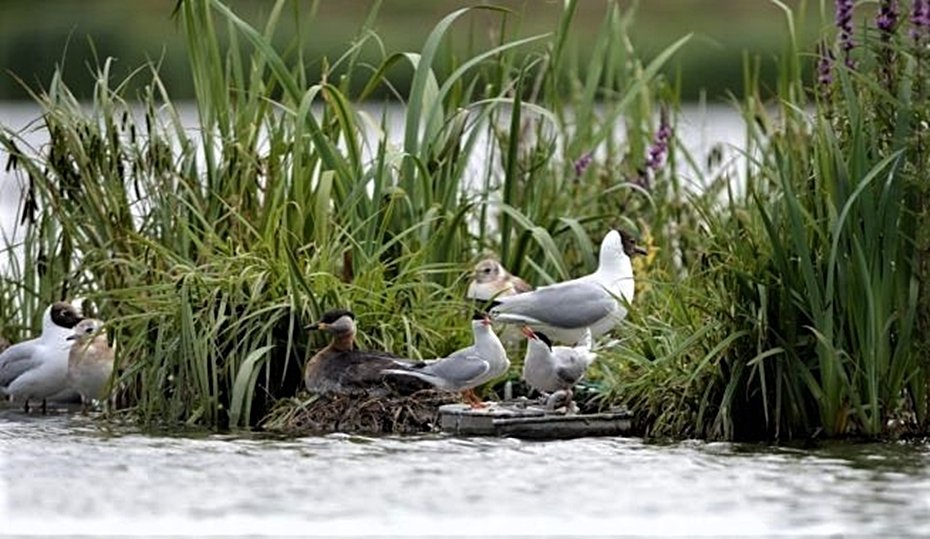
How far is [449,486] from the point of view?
7.91 meters

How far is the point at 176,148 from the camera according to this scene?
1186 centimetres

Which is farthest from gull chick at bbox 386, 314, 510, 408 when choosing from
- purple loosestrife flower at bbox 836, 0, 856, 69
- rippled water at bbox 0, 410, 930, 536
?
purple loosestrife flower at bbox 836, 0, 856, 69

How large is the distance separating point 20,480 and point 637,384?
2.50 m

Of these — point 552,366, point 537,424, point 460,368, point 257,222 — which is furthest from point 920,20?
point 257,222

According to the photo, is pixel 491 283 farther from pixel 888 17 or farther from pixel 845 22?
pixel 888 17

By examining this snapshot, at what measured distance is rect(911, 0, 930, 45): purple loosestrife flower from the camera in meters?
8.77

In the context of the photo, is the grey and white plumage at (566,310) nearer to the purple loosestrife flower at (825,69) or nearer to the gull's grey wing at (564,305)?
the gull's grey wing at (564,305)

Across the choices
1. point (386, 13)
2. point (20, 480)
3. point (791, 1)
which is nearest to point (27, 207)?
point (20, 480)

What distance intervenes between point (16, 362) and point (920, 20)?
13.7ft

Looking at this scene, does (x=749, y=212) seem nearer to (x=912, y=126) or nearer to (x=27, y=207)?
(x=912, y=126)

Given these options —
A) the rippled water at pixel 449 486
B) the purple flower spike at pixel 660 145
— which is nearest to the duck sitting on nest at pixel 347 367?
the rippled water at pixel 449 486

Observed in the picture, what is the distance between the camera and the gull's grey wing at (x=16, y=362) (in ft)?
34.2

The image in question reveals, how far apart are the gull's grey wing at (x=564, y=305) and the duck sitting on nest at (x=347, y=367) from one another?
728 millimetres

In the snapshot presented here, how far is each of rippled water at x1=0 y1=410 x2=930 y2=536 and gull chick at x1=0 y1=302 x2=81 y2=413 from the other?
1029 mm
